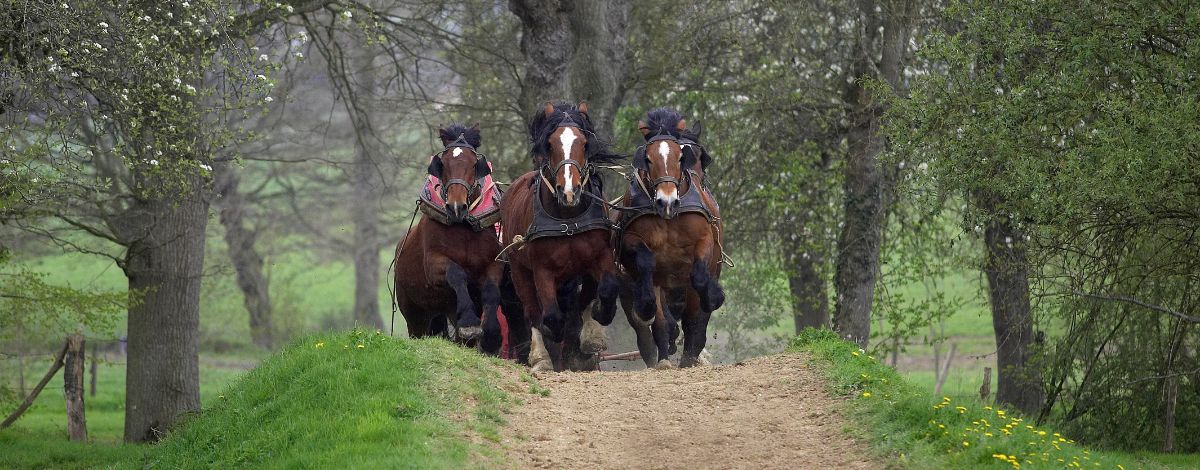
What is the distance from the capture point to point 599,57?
17.9 meters

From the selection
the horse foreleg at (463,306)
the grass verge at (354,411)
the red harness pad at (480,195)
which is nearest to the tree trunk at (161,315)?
the red harness pad at (480,195)

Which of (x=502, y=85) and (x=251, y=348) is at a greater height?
(x=502, y=85)

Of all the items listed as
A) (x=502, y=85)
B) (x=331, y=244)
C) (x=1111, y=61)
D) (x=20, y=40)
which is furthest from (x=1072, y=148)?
(x=331, y=244)

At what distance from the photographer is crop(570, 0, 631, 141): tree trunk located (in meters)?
17.8

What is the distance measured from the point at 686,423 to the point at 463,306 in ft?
11.8

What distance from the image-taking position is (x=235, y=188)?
35.4 m

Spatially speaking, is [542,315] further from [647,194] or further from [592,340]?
[647,194]

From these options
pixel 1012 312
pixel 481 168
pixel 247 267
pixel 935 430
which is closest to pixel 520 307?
pixel 481 168

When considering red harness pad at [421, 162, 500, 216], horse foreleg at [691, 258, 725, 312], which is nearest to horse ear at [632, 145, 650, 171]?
horse foreleg at [691, 258, 725, 312]

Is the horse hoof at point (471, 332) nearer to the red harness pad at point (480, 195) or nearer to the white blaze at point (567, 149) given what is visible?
the red harness pad at point (480, 195)

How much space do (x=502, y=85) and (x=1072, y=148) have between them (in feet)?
40.2

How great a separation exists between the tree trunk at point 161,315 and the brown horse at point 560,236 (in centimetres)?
590

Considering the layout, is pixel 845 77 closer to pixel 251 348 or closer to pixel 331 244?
pixel 251 348

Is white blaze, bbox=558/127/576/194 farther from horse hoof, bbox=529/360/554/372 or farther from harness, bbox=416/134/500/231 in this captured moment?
horse hoof, bbox=529/360/554/372
